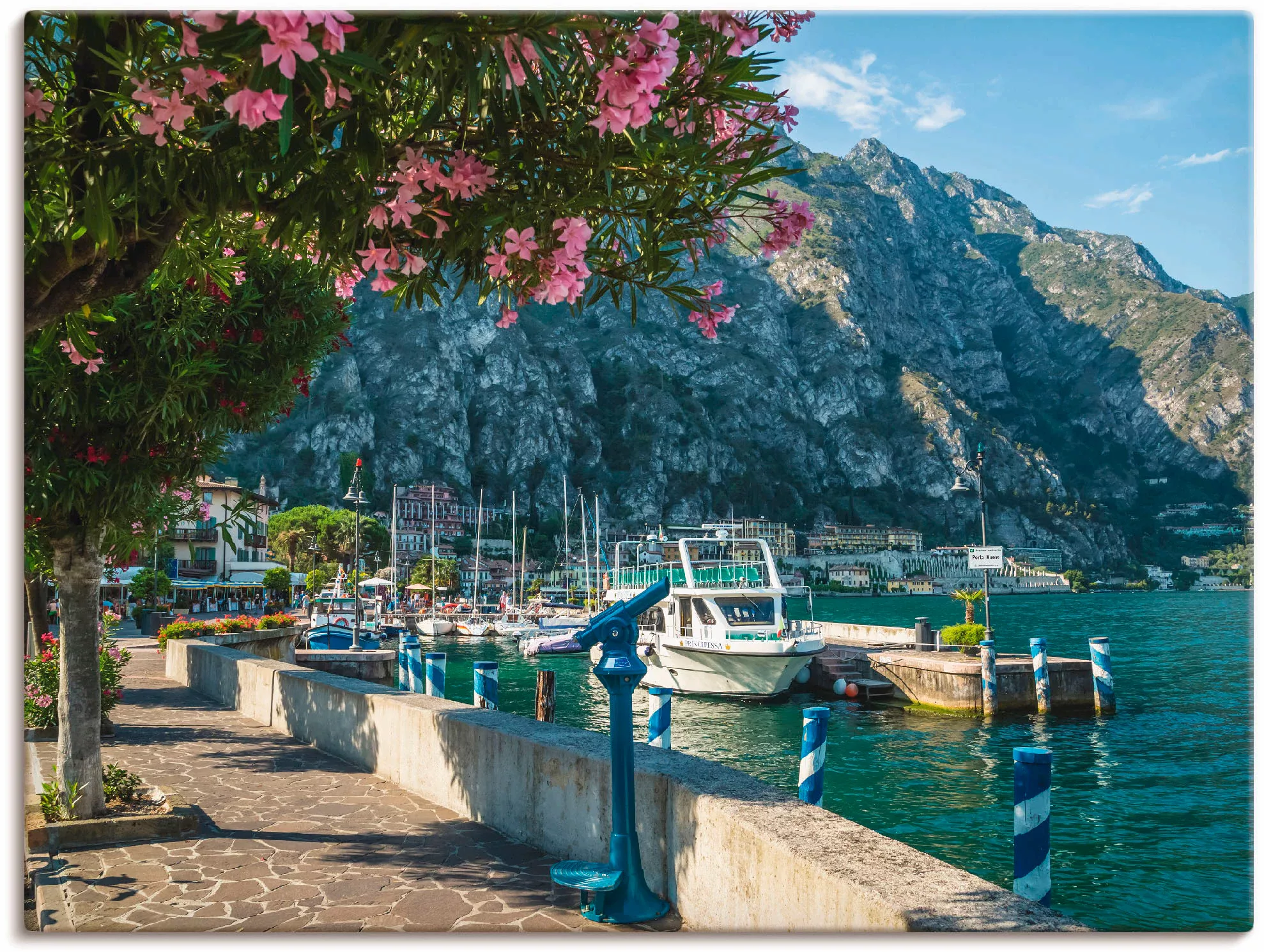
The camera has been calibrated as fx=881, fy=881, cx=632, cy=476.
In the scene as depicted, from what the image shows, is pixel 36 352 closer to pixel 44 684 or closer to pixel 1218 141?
pixel 1218 141

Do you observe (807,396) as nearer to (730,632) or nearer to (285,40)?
(730,632)

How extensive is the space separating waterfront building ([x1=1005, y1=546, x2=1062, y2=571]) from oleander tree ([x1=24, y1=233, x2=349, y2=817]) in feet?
563

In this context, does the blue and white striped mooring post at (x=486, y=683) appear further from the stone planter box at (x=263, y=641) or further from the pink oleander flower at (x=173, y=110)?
the pink oleander flower at (x=173, y=110)

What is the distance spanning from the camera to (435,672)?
1784cm

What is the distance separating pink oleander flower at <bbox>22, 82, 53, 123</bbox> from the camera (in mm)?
2757

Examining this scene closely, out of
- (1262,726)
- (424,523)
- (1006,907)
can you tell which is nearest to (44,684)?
(1006,907)

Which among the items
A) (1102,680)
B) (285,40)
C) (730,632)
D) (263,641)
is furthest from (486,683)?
(1102,680)

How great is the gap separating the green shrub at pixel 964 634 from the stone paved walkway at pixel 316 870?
945 inches

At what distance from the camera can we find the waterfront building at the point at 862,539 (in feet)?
529

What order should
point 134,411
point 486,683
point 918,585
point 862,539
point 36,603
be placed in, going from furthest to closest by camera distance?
point 862,539, point 918,585, point 486,683, point 36,603, point 134,411

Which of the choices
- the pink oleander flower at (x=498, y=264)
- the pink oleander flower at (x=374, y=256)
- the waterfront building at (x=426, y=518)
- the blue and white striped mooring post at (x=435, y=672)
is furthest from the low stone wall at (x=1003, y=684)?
the waterfront building at (x=426, y=518)

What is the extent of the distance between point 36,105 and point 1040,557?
181 meters

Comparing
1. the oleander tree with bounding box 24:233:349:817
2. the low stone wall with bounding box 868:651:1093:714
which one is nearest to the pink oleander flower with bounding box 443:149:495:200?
the oleander tree with bounding box 24:233:349:817

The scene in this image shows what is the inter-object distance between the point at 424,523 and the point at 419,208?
440 feet
